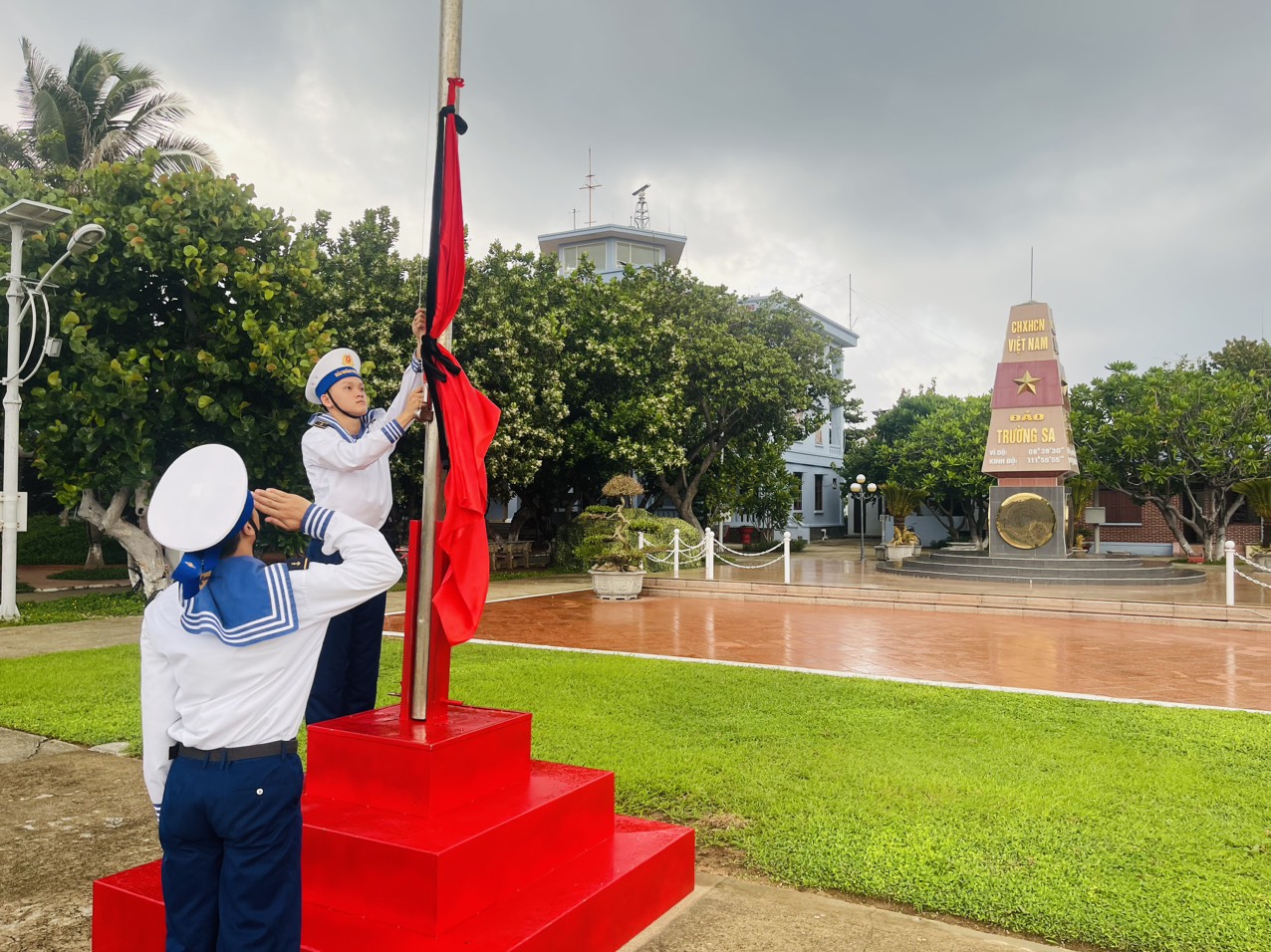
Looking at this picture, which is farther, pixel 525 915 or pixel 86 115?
pixel 86 115

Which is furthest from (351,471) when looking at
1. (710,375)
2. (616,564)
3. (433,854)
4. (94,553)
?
(94,553)

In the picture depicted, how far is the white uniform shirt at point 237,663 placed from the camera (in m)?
2.19

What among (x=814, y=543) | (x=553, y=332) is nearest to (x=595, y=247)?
(x=814, y=543)

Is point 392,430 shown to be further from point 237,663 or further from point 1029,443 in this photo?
point 1029,443

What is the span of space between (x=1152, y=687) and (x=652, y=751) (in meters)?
4.99

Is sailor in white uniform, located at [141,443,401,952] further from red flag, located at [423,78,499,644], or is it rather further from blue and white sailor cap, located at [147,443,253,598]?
red flag, located at [423,78,499,644]

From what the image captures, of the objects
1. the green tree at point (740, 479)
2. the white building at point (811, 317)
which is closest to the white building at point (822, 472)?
the white building at point (811, 317)

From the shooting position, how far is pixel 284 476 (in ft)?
42.3

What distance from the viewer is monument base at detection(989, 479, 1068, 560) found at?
17031 millimetres

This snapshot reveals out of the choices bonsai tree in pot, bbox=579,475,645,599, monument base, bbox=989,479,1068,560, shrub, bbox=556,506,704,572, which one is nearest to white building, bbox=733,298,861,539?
shrub, bbox=556,506,704,572

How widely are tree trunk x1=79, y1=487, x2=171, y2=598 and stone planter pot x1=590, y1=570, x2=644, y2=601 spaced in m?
6.57

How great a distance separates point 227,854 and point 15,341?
11.1 meters

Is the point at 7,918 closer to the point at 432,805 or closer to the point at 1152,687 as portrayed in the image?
the point at 432,805

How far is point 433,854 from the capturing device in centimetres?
253
